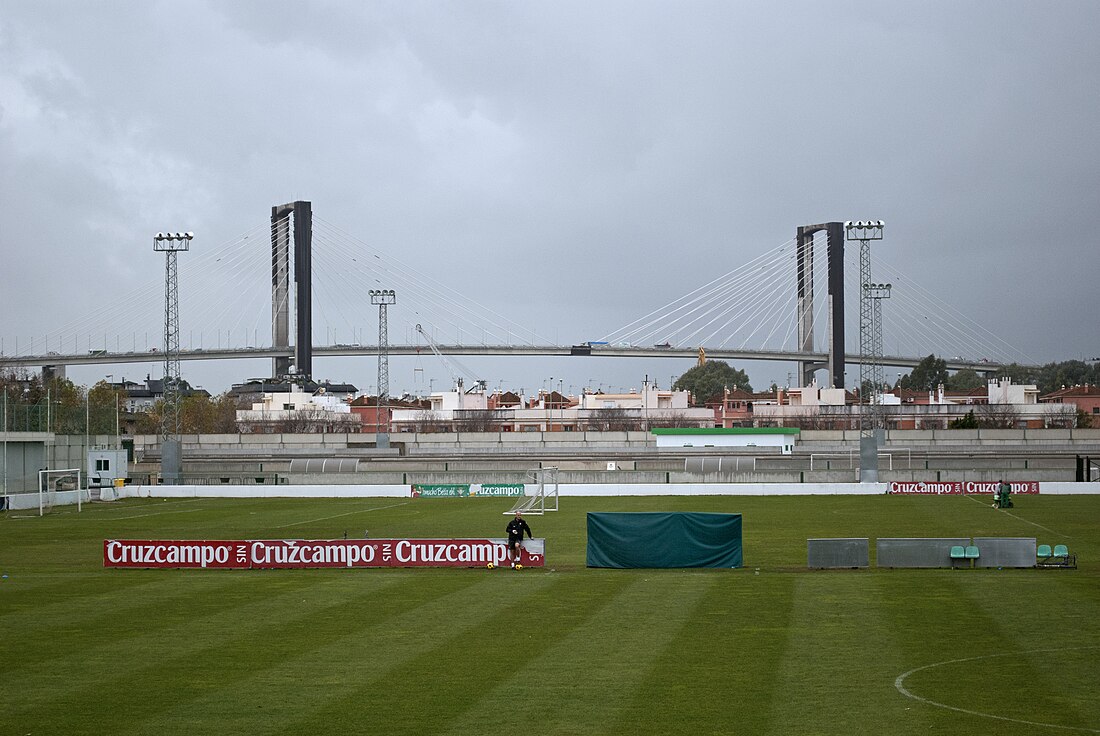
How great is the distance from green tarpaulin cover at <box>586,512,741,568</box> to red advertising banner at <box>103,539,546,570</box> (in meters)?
2.76

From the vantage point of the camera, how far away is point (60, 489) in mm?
76812

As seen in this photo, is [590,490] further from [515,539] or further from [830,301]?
[830,301]

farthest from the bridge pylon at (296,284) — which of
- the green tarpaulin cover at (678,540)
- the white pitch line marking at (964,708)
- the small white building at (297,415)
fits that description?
the white pitch line marking at (964,708)

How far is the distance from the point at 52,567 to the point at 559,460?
242 feet

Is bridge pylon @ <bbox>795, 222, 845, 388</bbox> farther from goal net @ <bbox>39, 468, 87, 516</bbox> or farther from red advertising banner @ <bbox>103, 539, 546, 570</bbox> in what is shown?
red advertising banner @ <bbox>103, 539, 546, 570</bbox>

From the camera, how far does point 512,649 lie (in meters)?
23.8

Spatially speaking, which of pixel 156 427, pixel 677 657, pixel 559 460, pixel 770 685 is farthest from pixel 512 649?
pixel 156 427

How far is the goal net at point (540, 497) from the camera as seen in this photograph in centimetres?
6046

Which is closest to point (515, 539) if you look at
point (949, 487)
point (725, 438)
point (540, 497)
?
point (540, 497)

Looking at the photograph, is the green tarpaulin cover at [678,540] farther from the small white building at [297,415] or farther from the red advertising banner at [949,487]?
the small white building at [297,415]

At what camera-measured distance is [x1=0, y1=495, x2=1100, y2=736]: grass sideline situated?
18328 mm

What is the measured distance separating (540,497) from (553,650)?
161ft

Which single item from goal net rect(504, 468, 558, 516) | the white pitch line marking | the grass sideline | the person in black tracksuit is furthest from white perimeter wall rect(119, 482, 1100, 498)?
the white pitch line marking

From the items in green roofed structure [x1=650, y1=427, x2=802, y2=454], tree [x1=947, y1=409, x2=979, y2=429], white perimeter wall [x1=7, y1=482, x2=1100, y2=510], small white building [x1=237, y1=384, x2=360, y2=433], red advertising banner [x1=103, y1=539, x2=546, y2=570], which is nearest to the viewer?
red advertising banner [x1=103, y1=539, x2=546, y2=570]
